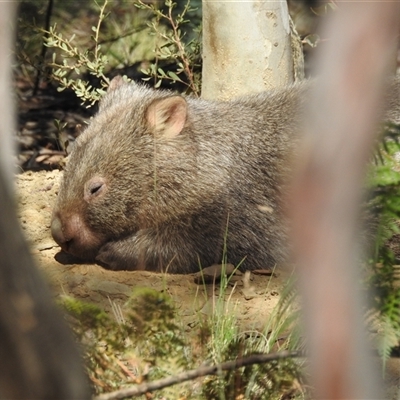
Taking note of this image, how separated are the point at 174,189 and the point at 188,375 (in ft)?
7.86

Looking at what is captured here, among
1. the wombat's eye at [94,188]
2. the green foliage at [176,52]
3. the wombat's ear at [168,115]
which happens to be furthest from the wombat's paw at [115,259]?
the green foliage at [176,52]

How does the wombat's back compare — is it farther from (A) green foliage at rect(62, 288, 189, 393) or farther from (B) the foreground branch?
(B) the foreground branch

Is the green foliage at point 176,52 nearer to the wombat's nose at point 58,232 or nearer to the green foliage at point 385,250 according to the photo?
the wombat's nose at point 58,232

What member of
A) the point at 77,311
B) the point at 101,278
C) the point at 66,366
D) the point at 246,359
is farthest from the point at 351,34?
the point at 101,278

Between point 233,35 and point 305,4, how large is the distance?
124 inches

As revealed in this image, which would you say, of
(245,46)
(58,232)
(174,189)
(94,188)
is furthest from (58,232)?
(245,46)

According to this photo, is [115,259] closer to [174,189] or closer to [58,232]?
[58,232]

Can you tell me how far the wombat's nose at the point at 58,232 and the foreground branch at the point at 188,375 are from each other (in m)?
2.15

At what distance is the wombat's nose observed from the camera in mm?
4656

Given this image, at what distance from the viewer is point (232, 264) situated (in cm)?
479

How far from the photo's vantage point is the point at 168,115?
4848 mm

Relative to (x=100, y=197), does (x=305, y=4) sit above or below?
above

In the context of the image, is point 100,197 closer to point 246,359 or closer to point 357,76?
point 246,359

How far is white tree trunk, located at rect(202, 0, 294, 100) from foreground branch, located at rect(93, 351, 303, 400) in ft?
11.3
